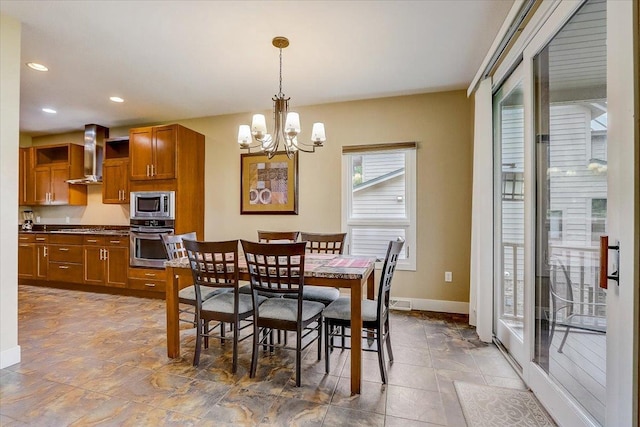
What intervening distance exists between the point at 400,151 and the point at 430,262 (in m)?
1.43

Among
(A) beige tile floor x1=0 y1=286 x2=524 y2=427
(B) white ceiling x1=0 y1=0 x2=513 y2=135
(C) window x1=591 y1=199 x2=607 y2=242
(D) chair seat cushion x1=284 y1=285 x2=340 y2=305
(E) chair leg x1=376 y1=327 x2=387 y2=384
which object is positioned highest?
(B) white ceiling x1=0 y1=0 x2=513 y2=135

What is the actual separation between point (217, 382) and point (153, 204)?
2964 millimetres

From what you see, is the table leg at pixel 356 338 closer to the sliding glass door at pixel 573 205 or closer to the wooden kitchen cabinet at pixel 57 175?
the sliding glass door at pixel 573 205

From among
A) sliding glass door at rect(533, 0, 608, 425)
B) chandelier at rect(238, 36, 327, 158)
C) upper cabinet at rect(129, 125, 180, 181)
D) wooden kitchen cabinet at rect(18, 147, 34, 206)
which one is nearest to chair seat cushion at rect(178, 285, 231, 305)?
chandelier at rect(238, 36, 327, 158)

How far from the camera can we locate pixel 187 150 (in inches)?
168

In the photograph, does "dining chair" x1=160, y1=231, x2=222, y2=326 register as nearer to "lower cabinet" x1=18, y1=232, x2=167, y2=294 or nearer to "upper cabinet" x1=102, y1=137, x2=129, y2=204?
"lower cabinet" x1=18, y1=232, x2=167, y2=294

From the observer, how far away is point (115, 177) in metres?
4.70

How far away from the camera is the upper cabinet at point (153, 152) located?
4.14 meters

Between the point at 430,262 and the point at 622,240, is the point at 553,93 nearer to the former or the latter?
the point at 622,240

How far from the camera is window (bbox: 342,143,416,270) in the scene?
3794mm

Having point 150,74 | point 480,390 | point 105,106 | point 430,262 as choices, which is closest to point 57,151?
point 105,106

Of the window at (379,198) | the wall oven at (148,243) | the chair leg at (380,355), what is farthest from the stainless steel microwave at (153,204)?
the chair leg at (380,355)

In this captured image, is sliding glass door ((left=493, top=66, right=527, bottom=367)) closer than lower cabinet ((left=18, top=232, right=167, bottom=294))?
Yes

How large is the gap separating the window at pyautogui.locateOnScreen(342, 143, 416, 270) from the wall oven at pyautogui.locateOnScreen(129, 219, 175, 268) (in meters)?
2.48
